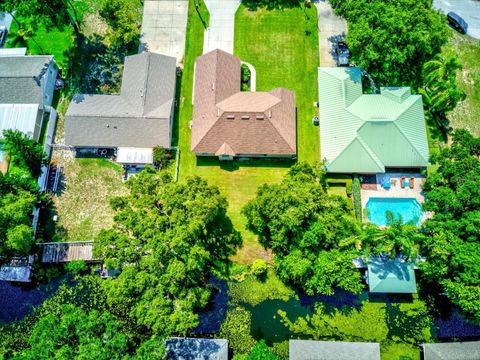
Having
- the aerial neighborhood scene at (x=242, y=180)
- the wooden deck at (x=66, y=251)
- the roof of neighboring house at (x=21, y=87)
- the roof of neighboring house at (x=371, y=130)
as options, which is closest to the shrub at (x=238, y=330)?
the aerial neighborhood scene at (x=242, y=180)

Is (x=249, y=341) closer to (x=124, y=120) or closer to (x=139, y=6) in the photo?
(x=124, y=120)

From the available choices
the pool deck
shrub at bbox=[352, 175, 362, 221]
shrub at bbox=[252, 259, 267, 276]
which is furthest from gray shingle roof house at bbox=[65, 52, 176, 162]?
the pool deck

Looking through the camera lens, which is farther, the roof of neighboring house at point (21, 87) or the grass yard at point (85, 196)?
the roof of neighboring house at point (21, 87)

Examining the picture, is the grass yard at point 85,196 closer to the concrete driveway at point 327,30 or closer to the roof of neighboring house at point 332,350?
the roof of neighboring house at point 332,350

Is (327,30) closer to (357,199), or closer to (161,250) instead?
(357,199)

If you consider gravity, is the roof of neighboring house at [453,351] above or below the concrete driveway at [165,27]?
below

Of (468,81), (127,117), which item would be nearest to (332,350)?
(127,117)

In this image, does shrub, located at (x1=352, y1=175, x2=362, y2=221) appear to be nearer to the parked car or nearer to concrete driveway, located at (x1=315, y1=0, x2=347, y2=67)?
concrete driveway, located at (x1=315, y1=0, x2=347, y2=67)

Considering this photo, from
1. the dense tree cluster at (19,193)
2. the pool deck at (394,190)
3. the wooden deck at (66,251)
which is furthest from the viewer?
the pool deck at (394,190)
